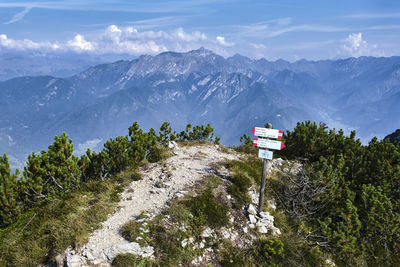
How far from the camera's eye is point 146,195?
32.3 ft

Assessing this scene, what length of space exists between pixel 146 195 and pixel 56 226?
3569 millimetres

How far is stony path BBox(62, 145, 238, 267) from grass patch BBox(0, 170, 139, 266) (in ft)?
1.38

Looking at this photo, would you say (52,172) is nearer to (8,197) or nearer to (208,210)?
(8,197)

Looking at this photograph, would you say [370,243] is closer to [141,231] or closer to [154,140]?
[141,231]

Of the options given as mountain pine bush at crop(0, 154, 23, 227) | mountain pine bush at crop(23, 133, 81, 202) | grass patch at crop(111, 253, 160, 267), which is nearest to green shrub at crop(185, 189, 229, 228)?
grass patch at crop(111, 253, 160, 267)

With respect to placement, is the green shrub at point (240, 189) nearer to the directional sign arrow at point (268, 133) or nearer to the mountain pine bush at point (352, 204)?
the mountain pine bush at point (352, 204)

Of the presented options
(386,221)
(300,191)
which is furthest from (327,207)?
(386,221)

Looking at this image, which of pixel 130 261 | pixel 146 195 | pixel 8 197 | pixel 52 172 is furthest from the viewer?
pixel 52 172

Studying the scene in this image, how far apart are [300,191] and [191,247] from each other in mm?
6120

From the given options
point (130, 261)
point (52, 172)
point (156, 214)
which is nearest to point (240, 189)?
point (156, 214)

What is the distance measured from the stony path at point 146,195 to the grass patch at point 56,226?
42cm

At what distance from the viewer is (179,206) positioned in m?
8.60

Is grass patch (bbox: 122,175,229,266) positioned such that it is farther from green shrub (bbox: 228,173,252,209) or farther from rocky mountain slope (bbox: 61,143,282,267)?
green shrub (bbox: 228,173,252,209)

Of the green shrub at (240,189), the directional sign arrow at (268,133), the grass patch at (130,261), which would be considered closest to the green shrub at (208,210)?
the green shrub at (240,189)
